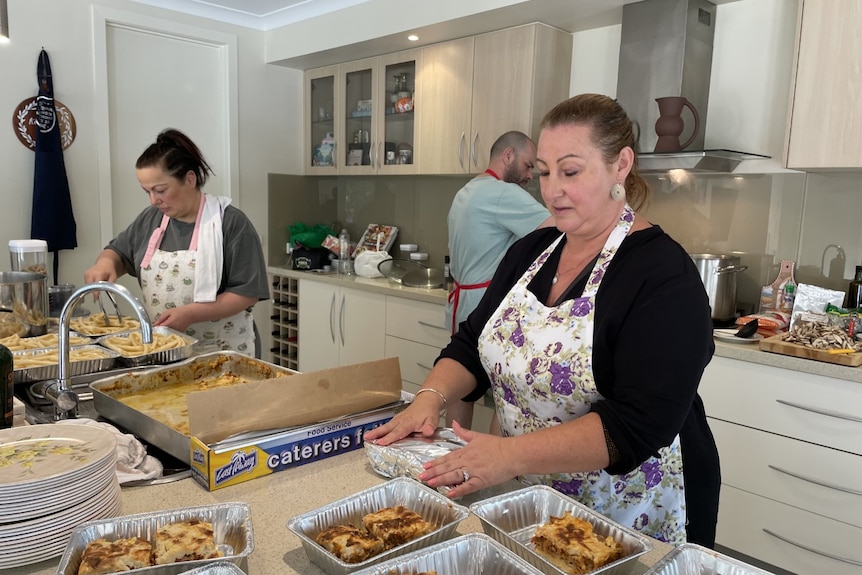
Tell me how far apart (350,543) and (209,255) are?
5.47 ft

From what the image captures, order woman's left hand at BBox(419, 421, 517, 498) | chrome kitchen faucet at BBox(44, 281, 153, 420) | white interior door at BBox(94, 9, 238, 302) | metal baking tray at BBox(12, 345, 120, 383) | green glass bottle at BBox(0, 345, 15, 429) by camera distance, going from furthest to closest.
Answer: white interior door at BBox(94, 9, 238, 302) < metal baking tray at BBox(12, 345, 120, 383) < chrome kitchen faucet at BBox(44, 281, 153, 420) < green glass bottle at BBox(0, 345, 15, 429) < woman's left hand at BBox(419, 421, 517, 498)

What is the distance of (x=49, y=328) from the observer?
2150 millimetres

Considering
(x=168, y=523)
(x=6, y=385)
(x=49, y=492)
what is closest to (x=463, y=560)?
(x=168, y=523)

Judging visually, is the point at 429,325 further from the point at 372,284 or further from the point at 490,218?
the point at 490,218

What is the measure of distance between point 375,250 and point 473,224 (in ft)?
4.99

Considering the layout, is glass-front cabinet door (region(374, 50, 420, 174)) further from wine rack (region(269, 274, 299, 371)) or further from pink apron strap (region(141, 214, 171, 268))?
pink apron strap (region(141, 214, 171, 268))

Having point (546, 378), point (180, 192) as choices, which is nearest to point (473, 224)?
point (180, 192)

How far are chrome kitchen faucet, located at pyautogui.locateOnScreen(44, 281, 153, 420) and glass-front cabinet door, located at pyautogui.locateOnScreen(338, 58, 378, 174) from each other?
275cm

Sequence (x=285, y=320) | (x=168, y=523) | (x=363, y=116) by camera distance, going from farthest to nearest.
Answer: (x=285, y=320), (x=363, y=116), (x=168, y=523)

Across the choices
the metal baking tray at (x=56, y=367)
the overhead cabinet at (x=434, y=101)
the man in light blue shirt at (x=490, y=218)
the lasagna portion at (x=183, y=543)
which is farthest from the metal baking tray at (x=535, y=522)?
the overhead cabinet at (x=434, y=101)

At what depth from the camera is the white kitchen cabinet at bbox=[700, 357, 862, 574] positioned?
210 centimetres

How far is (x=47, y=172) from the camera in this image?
10.8ft

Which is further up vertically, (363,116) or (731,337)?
(363,116)

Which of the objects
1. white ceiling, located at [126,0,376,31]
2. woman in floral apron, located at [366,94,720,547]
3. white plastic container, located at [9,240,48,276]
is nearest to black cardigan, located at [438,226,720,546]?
woman in floral apron, located at [366,94,720,547]
